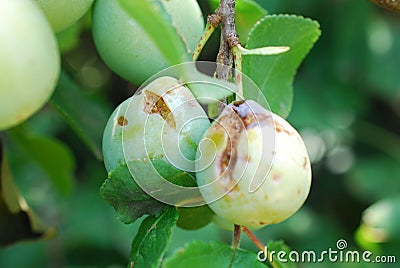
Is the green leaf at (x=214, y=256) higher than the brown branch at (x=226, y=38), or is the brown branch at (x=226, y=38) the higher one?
the brown branch at (x=226, y=38)

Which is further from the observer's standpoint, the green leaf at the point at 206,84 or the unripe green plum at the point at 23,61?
the green leaf at the point at 206,84

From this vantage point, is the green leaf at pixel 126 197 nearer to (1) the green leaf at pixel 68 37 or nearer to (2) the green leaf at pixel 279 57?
(2) the green leaf at pixel 279 57

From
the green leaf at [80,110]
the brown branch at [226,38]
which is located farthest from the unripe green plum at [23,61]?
the green leaf at [80,110]

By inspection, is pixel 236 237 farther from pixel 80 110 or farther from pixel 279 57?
pixel 80 110

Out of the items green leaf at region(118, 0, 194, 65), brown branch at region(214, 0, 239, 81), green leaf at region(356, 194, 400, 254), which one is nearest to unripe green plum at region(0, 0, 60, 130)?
green leaf at region(118, 0, 194, 65)

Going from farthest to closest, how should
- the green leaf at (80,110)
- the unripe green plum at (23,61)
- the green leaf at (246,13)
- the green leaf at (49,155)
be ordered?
the green leaf at (49,155), the green leaf at (80,110), the green leaf at (246,13), the unripe green plum at (23,61)

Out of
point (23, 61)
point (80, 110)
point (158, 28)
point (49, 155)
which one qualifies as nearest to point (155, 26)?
point (158, 28)

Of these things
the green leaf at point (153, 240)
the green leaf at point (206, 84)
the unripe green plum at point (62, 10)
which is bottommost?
the green leaf at point (153, 240)

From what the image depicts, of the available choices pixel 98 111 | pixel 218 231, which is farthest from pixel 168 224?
pixel 218 231
